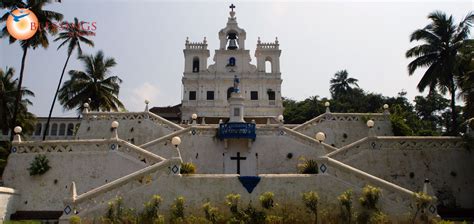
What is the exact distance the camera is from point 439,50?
26.2m

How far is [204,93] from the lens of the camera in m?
44.6

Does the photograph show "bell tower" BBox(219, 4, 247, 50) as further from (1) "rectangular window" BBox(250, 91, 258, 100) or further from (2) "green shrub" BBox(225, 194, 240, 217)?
(2) "green shrub" BBox(225, 194, 240, 217)

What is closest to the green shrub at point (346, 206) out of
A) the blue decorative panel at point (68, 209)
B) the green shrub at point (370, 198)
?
the green shrub at point (370, 198)

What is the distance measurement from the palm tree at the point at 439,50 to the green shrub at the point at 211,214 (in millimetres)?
18434

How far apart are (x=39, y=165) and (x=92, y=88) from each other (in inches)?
675

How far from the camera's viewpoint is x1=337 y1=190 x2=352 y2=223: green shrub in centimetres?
1367

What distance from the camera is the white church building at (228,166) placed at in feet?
47.3

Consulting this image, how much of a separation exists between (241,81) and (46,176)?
29002 mm

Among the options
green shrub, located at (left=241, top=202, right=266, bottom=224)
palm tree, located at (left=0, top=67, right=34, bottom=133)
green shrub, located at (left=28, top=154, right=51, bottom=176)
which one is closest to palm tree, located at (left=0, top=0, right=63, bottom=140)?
palm tree, located at (left=0, top=67, right=34, bottom=133)

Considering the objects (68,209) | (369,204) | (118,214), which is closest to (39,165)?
(68,209)

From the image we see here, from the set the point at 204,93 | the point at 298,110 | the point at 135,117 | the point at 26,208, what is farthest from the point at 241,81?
the point at 26,208

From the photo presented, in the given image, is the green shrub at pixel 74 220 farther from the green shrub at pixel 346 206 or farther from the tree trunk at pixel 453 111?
the tree trunk at pixel 453 111

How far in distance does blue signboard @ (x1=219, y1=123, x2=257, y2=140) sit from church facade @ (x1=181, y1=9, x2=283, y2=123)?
1782cm

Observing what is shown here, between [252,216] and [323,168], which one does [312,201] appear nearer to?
[323,168]
